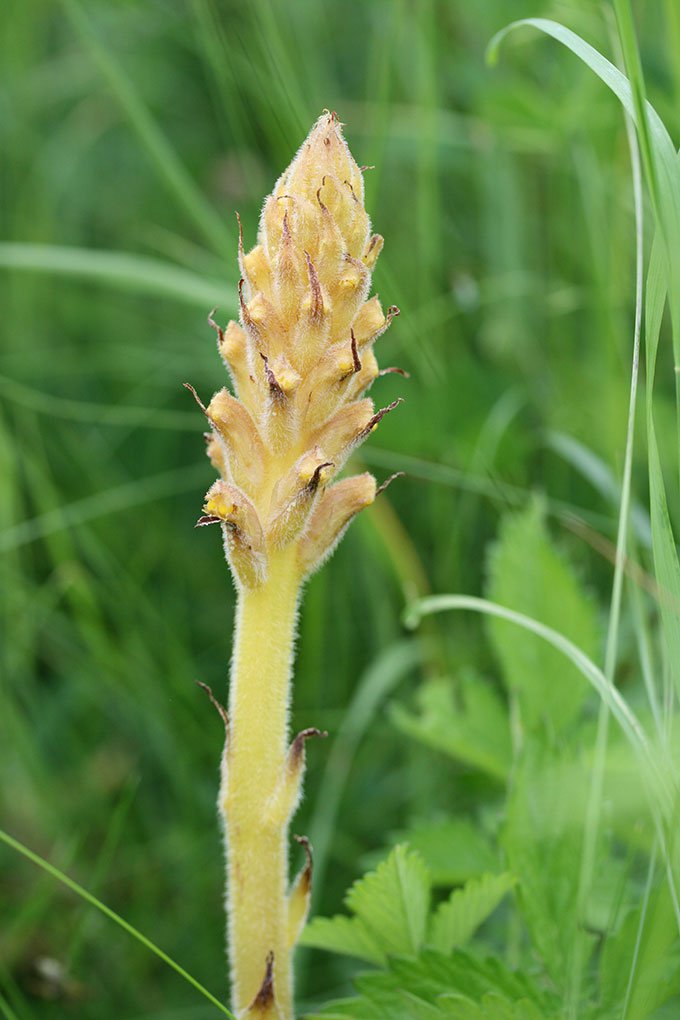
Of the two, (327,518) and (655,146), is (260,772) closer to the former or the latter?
(327,518)

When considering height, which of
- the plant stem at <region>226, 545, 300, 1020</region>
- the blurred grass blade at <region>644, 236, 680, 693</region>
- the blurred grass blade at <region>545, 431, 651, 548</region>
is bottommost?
the plant stem at <region>226, 545, 300, 1020</region>

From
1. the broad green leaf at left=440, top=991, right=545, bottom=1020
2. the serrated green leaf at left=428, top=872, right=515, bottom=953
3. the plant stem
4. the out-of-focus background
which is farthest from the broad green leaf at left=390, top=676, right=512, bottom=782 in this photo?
the broad green leaf at left=440, top=991, right=545, bottom=1020

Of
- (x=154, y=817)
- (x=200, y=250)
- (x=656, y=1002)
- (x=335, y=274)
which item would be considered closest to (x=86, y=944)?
(x=154, y=817)

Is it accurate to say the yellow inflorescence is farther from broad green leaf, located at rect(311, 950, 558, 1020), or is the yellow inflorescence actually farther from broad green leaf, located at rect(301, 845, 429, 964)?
broad green leaf, located at rect(311, 950, 558, 1020)

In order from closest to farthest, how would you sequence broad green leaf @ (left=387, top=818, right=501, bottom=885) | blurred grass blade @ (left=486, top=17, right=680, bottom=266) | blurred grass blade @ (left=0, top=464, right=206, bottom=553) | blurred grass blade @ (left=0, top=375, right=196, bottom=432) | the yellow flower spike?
blurred grass blade @ (left=486, top=17, right=680, bottom=266) → the yellow flower spike → broad green leaf @ (left=387, top=818, right=501, bottom=885) → blurred grass blade @ (left=0, top=464, right=206, bottom=553) → blurred grass blade @ (left=0, top=375, right=196, bottom=432)

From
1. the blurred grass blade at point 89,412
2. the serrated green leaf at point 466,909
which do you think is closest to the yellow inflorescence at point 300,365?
the serrated green leaf at point 466,909

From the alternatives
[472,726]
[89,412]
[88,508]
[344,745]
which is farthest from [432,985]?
[89,412]

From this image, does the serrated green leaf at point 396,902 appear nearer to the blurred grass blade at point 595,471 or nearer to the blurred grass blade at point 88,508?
the blurred grass blade at point 595,471
